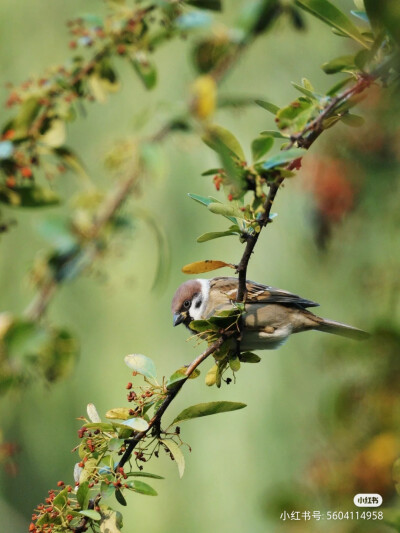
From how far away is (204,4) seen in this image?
203cm

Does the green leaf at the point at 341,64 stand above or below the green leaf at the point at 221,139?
above

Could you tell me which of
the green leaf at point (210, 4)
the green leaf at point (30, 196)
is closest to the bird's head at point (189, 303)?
the green leaf at point (30, 196)

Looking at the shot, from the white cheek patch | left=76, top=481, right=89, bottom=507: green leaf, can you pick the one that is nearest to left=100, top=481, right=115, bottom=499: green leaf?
left=76, top=481, right=89, bottom=507: green leaf

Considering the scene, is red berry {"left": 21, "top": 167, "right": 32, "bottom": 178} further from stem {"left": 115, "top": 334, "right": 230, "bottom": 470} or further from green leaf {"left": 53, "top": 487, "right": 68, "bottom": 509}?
green leaf {"left": 53, "top": 487, "right": 68, "bottom": 509}

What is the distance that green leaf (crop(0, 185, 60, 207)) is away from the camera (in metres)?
2.04

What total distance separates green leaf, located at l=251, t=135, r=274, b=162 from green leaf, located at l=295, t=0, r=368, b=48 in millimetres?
244

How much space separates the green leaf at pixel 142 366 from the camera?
1.58 m

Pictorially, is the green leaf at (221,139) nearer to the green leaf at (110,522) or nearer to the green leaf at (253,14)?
the green leaf at (110,522)

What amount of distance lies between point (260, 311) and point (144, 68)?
117cm

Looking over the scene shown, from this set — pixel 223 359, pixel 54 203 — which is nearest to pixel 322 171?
pixel 54 203

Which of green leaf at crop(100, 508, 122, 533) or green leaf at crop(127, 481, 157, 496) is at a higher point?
green leaf at crop(127, 481, 157, 496)

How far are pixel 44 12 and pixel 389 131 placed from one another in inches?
117

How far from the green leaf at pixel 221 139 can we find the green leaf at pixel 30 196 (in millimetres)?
799

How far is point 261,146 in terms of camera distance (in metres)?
1.38
